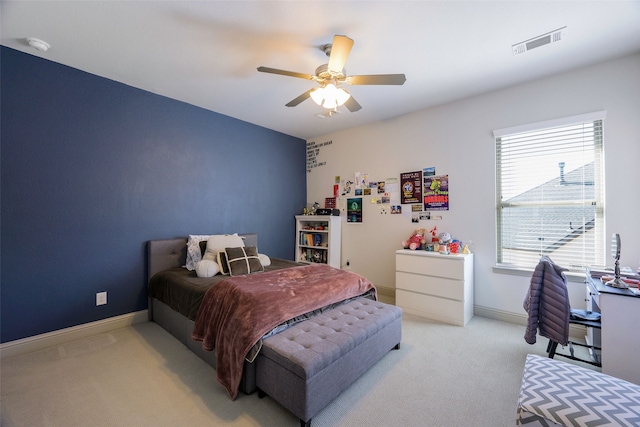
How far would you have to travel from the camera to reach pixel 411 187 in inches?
146

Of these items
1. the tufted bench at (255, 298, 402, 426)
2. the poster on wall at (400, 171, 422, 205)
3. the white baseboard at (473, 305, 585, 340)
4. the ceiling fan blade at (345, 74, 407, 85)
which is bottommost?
the white baseboard at (473, 305, 585, 340)

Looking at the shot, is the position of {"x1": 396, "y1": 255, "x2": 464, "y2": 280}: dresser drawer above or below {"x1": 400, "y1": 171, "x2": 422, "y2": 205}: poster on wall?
below

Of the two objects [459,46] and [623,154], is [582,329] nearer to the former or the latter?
[623,154]

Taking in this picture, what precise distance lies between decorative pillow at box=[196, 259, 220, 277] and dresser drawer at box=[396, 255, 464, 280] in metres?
2.24

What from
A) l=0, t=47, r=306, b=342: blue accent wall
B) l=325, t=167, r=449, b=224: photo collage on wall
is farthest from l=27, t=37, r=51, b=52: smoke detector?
l=325, t=167, r=449, b=224: photo collage on wall

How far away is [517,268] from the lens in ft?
9.58

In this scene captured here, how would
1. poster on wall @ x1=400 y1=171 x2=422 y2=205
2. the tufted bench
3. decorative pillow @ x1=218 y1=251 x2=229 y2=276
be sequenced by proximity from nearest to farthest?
the tufted bench
decorative pillow @ x1=218 y1=251 x2=229 y2=276
poster on wall @ x1=400 y1=171 x2=422 y2=205

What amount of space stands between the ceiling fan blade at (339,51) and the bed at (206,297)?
5.91 ft

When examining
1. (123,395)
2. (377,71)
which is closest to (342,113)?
(377,71)

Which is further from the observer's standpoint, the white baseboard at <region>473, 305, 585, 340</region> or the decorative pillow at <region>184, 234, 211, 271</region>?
the decorative pillow at <region>184, 234, 211, 271</region>

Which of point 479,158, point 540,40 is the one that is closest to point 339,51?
point 540,40

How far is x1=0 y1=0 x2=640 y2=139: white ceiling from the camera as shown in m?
1.83

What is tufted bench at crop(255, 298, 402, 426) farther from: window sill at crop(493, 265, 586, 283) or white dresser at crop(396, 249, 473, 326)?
window sill at crop(493, 265, 586, 283)

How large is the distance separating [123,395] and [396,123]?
416 cm
